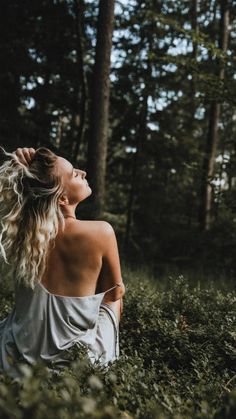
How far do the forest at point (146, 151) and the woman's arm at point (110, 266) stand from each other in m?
0.51

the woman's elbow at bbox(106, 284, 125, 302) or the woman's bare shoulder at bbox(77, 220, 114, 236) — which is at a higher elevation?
the woman's bare shoulder at bbox(77, 220, 114, 236)

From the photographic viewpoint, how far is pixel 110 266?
3314 millimetres

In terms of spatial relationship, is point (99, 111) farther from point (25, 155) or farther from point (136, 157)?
point (136, 157)

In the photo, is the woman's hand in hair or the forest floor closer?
the forest floor

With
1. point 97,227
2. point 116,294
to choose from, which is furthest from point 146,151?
point 97,227

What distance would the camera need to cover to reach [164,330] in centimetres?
445

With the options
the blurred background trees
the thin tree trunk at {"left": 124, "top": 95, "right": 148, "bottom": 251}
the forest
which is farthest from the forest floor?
the thin tree trunk at {"left": 124, "top": 95, "right": 148, "bottom": 251}

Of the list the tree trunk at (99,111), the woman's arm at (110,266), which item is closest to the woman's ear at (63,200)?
the woman's arm at (110,266)

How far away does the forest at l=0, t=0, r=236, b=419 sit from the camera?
12.9 feet

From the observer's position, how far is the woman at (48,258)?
10.3 feet

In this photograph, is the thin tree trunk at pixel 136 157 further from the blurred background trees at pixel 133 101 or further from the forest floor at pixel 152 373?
Result: the forest floor at pixel 152 373

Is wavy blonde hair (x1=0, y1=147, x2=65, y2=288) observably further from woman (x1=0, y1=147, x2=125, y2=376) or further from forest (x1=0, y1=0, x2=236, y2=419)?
forest (x1=0, y1=0, x2=236, y2=419)

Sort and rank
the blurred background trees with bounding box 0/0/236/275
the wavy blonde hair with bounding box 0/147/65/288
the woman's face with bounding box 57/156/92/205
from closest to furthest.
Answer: the wavy blonde hair with bounding box 0/147/65/288 < the woman's face with bounding box 57/156/92/205 < the blurred background trees with bounding box 0/0/236/275

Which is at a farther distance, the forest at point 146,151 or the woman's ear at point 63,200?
the forest at point 146,151
